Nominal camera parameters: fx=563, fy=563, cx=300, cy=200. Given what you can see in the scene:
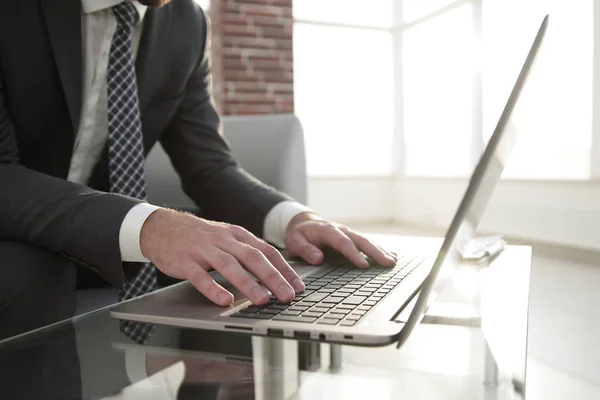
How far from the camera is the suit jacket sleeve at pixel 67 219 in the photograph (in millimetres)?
762

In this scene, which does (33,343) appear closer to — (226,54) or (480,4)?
(226,54)

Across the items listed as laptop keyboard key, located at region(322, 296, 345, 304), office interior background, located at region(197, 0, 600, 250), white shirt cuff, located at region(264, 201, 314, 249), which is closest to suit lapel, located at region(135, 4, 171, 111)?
white shirt cuff, located at region(264, 201, 314, 249)

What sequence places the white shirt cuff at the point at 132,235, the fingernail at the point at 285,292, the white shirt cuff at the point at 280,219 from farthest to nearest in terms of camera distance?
the white shirt cuff at the point at 280,219
the white shirt cuff at the point at 132,235
the fingernail at the point at 285,292

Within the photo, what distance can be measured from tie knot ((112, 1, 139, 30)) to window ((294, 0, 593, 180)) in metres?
3.34

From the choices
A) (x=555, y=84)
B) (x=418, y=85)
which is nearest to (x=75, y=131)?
(x=555, y=84)

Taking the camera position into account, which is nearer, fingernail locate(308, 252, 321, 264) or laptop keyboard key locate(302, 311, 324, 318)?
laptop keyboard key locate(302, 311, 324, 318)

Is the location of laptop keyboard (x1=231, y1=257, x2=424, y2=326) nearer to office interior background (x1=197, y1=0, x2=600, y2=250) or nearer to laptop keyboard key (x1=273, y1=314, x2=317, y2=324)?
laptop keyboard key (x1=273, y1=314, x2=317, y2=324)

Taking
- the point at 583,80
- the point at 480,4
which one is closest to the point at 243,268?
the point at 583,80

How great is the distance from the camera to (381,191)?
19.1 ft

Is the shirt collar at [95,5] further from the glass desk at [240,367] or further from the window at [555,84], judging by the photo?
the window at [555,84]

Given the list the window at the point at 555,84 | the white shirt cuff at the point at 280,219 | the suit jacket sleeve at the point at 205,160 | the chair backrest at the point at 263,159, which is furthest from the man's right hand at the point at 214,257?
the window at the point at 555,84

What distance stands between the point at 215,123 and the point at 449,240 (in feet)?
3.34

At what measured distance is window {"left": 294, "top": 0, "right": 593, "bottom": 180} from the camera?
3.99m

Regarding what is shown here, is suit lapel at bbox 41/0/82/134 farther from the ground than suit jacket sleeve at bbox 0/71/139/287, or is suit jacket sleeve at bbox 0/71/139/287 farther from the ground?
suit lapel at bbox 41/0/82/134
